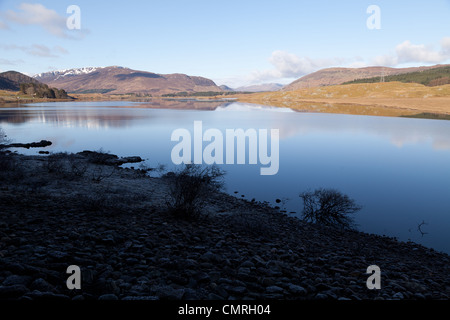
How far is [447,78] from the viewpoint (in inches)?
6294

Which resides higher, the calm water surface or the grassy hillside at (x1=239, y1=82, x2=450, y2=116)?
the grassy hillside at (x1=239, y1=82, x2=450, y2=116)

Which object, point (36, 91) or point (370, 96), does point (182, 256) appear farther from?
point (36, 91)

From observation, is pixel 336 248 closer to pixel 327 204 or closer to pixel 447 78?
pixel 327 204

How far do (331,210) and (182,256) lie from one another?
371 inches

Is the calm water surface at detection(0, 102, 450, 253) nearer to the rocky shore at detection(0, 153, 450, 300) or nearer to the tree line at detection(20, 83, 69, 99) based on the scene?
the rocky shore at detection(0, 153, 450, 300)

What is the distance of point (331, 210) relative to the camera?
43.4ft

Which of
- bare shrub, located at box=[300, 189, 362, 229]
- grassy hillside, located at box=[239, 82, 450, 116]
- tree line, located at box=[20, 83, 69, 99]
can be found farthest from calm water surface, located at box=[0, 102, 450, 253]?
tree line, located at box=[20, 83, 69, 99]

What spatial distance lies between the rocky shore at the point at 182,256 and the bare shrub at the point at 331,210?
166 cm

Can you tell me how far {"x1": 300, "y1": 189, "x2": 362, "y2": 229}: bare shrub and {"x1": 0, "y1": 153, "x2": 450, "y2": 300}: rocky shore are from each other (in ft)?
5.43

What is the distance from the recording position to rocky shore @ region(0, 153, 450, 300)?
4.48 metres

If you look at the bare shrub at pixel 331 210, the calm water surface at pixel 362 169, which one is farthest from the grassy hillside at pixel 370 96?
the bare shrub at pixel 331 210

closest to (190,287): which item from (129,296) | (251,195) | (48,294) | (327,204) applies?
(129,296)
